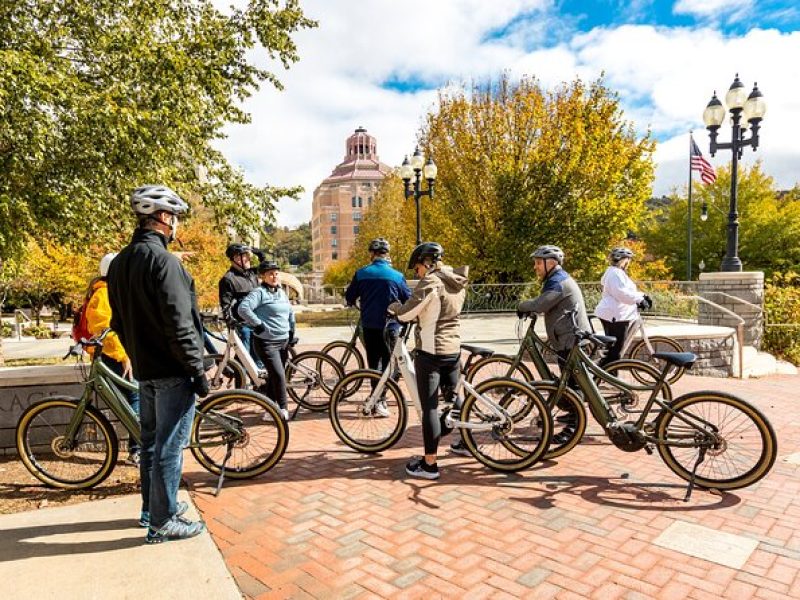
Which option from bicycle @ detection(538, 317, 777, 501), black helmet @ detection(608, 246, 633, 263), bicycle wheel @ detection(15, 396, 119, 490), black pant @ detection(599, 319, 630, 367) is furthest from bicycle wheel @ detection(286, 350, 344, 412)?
black helmet @ detection(608, 246, 633, 263)

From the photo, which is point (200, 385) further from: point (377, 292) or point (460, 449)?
point (377, 292)

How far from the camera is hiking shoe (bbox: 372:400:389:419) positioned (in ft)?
16.8

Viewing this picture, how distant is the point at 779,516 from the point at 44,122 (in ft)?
28.7

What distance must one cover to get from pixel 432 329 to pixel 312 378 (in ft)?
9.08

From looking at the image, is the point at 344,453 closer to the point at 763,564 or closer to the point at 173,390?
the point at 173,390

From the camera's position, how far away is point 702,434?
422cm

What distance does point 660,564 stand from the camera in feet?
10.5

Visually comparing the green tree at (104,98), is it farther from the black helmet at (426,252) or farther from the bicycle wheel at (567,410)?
the bicycle wheel at (567,410)

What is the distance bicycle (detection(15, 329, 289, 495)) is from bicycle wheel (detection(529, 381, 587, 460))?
230cm

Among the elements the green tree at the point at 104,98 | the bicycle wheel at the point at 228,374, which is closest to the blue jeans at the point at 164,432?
the bicycle wheel at the point at 228,374

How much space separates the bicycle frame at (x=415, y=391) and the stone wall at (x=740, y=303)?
10628 mm

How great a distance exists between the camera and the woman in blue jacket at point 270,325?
18.6 ft

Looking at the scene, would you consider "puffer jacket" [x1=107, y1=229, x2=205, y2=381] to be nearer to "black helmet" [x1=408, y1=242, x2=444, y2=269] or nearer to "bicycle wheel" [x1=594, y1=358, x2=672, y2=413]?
"black helmet" [x1=408, y1=242, x2=444, y2=269]

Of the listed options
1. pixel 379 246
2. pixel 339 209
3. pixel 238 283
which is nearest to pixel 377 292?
pixel 379 246
